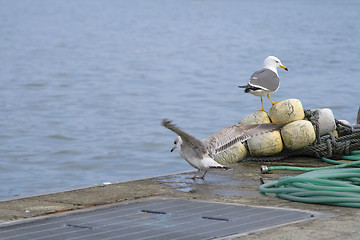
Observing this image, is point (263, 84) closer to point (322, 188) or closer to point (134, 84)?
point (322, 188)

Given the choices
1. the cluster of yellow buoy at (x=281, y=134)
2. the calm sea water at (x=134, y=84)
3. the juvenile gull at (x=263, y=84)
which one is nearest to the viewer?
the cluster of yellow buoy at (x=281, y=134)

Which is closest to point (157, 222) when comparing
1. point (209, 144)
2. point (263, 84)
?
point (209, 144)

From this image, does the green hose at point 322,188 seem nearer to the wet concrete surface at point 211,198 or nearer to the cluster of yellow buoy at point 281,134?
the wet concrete surface at point 211,198

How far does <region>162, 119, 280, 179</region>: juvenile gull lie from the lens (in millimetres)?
7382

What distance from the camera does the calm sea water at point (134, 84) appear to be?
49.0 ft

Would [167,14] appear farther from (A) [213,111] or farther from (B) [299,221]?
(B) [299,221]

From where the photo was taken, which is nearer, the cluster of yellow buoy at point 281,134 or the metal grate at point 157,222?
the metal grate at point 157,222

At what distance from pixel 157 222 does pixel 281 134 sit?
10.5ft

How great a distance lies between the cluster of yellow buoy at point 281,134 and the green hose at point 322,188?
1.54m

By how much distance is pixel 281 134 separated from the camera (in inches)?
334

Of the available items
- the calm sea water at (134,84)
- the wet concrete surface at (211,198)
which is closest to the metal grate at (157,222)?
the wet concrete surface at (211,198)

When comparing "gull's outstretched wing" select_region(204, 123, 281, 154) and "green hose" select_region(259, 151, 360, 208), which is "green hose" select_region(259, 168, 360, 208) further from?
"gull's outstretched wing" select_region(204, 123, 281, 154)

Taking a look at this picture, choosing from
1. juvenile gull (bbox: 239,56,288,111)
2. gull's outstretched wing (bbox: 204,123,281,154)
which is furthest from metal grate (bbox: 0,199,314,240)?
juvenile gull (bbox: 239,56,288,111)

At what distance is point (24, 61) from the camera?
32.0 m
